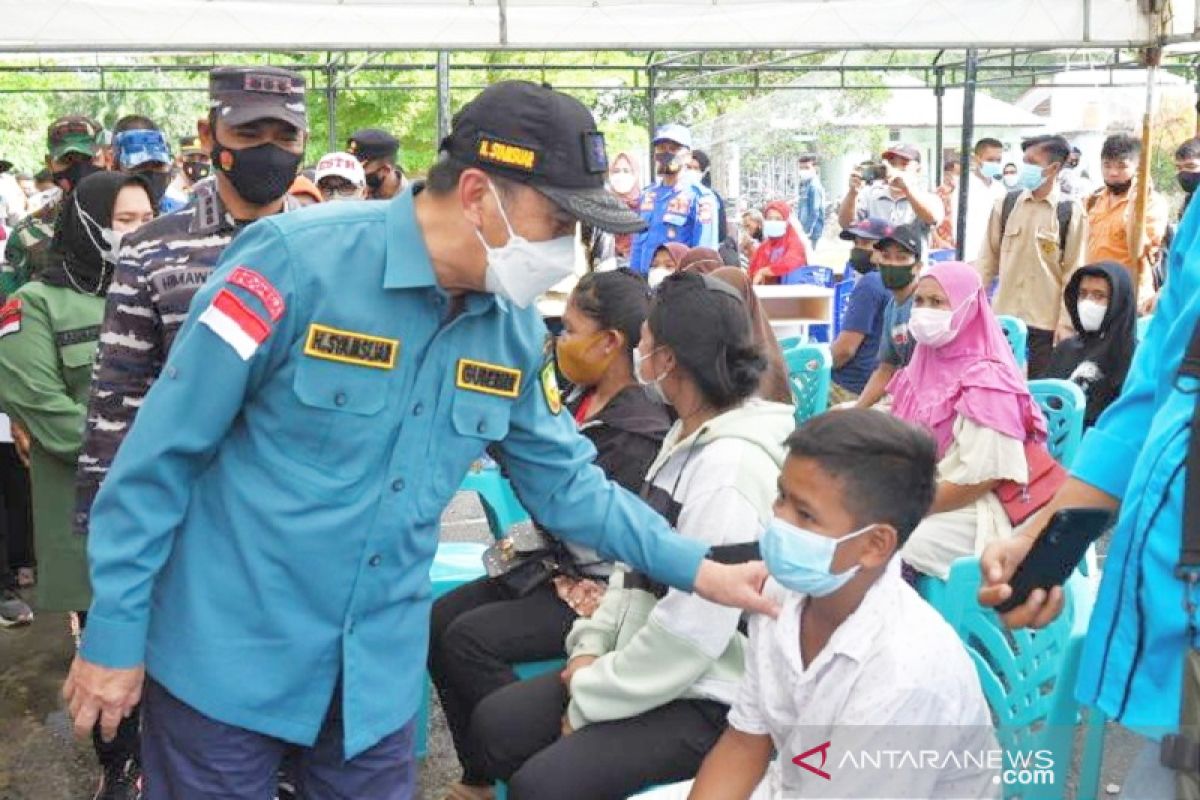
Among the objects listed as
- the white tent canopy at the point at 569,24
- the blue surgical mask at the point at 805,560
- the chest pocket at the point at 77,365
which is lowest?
the blue surgical mask at the point at 805,560

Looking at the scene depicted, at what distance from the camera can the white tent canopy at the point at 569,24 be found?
10117mm

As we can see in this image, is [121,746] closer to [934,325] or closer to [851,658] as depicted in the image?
[851,658]

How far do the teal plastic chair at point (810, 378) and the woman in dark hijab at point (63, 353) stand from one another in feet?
8.49

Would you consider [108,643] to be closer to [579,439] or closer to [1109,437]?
[579,439]

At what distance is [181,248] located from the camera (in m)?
3.08

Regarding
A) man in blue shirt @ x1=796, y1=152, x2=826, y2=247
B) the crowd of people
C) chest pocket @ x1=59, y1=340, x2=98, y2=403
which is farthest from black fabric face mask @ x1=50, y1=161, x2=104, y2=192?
man in blue shirt @ x1=796, y1=152, x2=826, y2=247

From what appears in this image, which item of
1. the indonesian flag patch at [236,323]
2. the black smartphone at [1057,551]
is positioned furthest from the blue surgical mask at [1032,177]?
the indonesian flag patch at [236,323]

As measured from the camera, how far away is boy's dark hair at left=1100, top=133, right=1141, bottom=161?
815cm

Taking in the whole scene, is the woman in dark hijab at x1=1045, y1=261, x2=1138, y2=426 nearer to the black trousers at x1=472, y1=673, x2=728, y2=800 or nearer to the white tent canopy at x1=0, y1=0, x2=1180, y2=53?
the black trousers at x1=472, y1=673, x2=728, y2=800

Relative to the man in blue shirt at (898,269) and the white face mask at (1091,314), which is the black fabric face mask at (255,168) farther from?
the white face mask at (1091,314)

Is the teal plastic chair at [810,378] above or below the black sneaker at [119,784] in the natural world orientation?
above

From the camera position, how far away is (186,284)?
9.98 feet

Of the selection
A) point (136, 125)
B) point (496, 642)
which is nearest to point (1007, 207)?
point (136, 125)

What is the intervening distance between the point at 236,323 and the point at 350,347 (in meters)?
0.18
